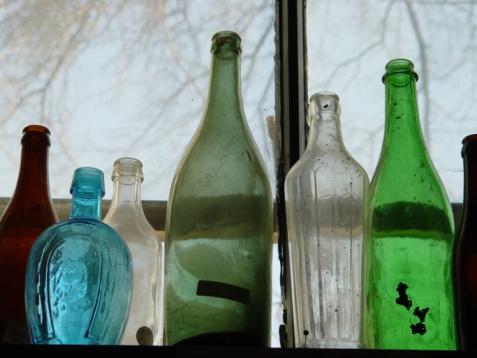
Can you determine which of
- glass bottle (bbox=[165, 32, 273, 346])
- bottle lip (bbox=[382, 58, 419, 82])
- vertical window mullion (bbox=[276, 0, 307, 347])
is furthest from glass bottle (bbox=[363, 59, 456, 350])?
vertical window mullion (bbox=[276, 0, 307, 347])

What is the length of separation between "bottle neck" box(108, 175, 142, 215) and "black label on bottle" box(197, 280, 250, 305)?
235 millimetres

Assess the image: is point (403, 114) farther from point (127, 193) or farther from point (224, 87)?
point (127, 193)

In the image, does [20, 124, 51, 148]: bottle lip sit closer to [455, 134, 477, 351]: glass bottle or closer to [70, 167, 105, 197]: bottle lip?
[70, 167, 105, 197]: bottle lip

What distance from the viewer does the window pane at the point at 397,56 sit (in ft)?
4.23

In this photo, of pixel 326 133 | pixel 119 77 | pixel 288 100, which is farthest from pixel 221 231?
pixel 119 77

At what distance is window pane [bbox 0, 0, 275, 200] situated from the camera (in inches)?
50.4

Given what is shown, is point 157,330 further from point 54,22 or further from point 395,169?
point 54,22

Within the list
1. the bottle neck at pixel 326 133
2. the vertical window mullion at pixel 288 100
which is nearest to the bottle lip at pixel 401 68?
the bottle neck at pixel 326 133

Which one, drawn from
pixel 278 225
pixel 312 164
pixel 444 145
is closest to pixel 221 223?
pixel 312 164

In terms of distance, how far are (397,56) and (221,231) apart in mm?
650

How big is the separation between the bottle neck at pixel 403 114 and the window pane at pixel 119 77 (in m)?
0.31

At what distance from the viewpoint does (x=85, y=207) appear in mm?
888

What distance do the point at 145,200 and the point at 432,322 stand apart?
1.78ft

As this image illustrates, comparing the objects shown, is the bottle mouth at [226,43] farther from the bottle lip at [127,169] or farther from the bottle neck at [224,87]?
the bottle lip at [127,169]
